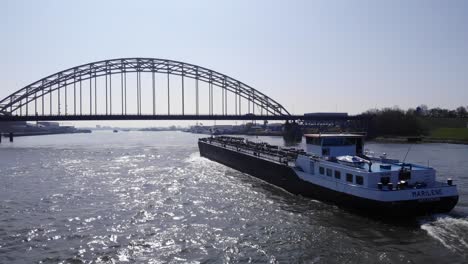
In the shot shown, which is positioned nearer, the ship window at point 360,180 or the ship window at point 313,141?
the ship window at point 360,180

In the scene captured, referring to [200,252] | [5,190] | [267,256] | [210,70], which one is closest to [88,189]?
[5,190]

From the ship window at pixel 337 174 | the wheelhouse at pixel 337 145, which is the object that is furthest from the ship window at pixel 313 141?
the ship window at pixel 337 174

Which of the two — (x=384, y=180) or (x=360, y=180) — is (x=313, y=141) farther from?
(x=384, y=180)

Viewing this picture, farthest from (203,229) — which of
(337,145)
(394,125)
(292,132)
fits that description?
(394,125)

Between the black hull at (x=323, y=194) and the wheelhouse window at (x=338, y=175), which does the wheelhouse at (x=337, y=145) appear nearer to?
the black hull at (x=323, y=194)

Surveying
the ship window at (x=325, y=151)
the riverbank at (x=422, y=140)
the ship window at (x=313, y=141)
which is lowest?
the riverbank at (x=422, y=140)

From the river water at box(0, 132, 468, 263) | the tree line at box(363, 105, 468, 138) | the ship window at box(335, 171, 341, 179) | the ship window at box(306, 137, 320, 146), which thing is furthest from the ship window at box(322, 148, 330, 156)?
the tree line at box(363, 105, 468, 138)

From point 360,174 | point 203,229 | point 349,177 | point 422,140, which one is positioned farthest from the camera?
point 422,140

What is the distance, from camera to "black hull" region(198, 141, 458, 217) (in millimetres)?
19511

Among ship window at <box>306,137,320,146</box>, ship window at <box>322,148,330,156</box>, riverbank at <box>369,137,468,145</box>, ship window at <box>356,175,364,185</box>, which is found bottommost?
riverbank at <box>369,137,468,145</box>

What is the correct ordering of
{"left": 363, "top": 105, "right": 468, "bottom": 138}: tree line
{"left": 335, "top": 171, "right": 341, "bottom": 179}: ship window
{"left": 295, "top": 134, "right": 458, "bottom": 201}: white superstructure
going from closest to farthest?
{"left": 295, "top": 134, "right": 458, "bottom": 201}: white superstructure → {"left": 335, "top": 171, "right": 341, "bottom": 179}: ship window → {"left": 363, "top": 105, "right": 468, "bottom": 138}: tree line

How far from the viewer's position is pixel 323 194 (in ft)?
80.8

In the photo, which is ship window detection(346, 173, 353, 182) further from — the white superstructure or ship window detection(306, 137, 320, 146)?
ship window detection(306, 137, 320, 146)

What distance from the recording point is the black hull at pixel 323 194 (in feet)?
64.0
